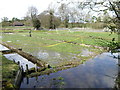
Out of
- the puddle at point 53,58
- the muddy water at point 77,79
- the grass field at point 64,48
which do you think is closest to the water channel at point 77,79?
the muddy water at point 77,79

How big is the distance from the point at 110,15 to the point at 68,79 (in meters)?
6.98

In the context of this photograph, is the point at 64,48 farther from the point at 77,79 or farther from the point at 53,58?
the point at 77,79

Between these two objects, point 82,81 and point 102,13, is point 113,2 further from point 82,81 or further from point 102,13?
point 82,81

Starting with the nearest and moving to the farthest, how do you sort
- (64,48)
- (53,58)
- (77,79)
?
(77,79) → (53,58) → (64,48)

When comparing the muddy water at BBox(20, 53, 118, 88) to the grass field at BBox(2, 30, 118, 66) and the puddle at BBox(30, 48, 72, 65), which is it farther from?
the puddle at BBox(30, 48, 72, 65)

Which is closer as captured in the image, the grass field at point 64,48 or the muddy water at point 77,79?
the grass field at point 64,48

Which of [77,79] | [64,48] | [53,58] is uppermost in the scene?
[64,48]

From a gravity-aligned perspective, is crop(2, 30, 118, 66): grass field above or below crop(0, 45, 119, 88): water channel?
above

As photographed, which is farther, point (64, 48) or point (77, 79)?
point (64, 48)

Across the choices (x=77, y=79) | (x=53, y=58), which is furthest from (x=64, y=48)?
(x=77, y=79)

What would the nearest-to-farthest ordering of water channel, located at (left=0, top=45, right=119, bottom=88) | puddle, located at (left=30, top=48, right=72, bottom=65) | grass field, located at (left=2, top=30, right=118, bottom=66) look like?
grass field, located at (left=2, top=30, right=118, bottom=66), water channel, located at (left=0, top=45, right=119, bottom=88), puddle, located at (left=30, top=48, right=72, bottom=65)

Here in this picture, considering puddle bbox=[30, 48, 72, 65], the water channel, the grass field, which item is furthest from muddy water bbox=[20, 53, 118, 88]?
puddle bbox=[30, 48, 72, 65]

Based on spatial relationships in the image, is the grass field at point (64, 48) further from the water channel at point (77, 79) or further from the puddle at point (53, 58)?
the water channel at point (77, 79)

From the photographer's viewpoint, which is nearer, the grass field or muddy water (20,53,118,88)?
the grass field
